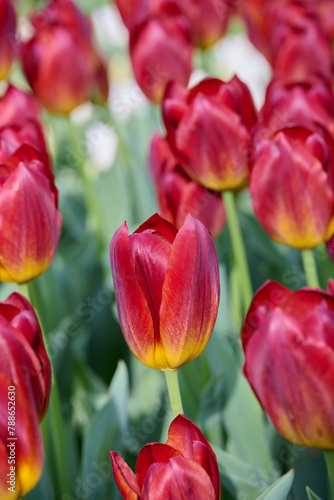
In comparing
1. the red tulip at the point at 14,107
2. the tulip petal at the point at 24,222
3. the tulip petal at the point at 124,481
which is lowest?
the tulip petal at the point at 124,481

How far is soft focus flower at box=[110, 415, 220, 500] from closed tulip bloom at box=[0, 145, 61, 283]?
0.26 meters

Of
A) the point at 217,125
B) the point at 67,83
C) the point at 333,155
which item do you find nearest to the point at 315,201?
the point at 333,155

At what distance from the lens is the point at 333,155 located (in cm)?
75

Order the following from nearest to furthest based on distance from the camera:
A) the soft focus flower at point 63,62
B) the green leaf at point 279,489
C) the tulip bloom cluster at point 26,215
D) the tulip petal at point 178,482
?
the tulip petal at point 178,482, the green leaf at point 279,489, the tulip bloom cluster at point 26,215, the soft focus flower at point 63,62

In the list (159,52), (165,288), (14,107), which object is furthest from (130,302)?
(159,52)

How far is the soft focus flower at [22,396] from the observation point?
505mm

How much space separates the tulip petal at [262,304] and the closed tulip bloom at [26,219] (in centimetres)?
23

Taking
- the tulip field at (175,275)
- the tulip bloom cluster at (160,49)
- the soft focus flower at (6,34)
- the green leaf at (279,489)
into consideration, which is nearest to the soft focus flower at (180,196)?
the tulip field at (175,275)

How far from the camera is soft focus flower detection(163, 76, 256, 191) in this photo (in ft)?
2.73

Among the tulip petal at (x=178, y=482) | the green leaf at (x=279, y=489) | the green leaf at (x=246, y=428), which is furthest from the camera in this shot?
the green leaf at (x=246, y=428)

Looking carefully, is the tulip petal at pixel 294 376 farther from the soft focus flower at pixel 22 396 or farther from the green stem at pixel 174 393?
the soft focus flower at pixel 22 396

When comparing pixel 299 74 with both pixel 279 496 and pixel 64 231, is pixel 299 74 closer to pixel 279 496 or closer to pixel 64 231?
pixel 64 231

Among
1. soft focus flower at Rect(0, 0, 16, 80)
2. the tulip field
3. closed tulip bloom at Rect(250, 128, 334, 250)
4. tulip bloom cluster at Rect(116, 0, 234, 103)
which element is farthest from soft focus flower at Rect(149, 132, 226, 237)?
→ soft focus flower at Rect(0, 0, 16, 80)

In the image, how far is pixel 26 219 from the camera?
68 centimetres
